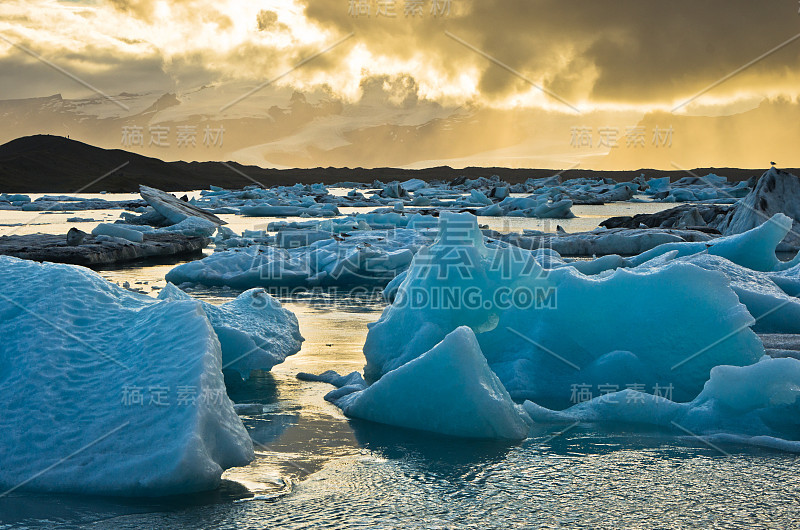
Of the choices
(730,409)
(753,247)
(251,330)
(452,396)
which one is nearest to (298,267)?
(251,330)

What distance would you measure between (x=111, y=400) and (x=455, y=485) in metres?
1.55

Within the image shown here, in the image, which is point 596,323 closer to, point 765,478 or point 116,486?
point 765,478

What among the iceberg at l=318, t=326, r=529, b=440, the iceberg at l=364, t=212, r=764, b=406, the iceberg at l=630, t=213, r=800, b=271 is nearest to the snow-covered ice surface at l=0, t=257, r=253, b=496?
the iceberg at l=318, t=326, r=529, b=440

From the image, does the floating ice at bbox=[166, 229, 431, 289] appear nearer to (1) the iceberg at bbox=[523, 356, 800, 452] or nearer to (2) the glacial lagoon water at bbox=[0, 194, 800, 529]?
(2) the glacial lagoon water at bbox=[0, 194, 800, 529]

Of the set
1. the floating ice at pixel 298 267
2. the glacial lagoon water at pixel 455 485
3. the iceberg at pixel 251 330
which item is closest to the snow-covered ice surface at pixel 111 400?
the glacial lagoon water at pixel 455 485

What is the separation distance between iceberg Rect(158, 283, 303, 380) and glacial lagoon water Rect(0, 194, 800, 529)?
73 cm

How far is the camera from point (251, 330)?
5.51 metres

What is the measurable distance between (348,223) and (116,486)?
14690 mm

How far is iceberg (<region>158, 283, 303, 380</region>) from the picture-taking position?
17.0 ft

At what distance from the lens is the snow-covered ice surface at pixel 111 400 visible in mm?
3094

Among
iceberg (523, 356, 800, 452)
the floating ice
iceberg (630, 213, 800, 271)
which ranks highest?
iceberg (630, 213, 800, 271)

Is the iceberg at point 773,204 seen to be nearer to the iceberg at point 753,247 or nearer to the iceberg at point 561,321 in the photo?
the iceberg at point 753,247

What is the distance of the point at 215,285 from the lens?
10062mm

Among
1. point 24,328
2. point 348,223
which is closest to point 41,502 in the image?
point 24,328
